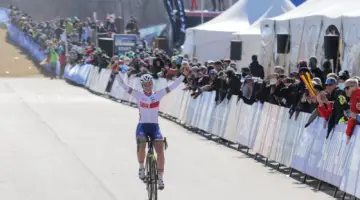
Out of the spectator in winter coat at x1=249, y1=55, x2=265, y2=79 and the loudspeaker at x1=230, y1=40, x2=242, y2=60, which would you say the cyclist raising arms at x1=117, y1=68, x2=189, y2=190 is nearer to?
the spectator in winter coat at x1=249, y1=55, x2=265, y2=79

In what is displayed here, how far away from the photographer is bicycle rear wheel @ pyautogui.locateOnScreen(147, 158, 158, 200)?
1226 cm

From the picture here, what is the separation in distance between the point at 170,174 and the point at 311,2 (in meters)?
14.8

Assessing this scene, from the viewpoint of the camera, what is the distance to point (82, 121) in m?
25.9

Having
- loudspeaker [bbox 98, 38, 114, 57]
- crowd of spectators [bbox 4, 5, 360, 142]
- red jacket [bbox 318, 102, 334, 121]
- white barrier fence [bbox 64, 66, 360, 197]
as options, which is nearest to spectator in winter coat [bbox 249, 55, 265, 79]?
crowd of spectators [bbox 4, 5, 360, 142]

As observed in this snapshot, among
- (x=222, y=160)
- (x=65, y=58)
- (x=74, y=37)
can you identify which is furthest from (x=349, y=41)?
(x=74, y=37)

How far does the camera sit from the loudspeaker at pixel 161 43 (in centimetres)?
4947

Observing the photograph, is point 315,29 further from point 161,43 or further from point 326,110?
point 161,43

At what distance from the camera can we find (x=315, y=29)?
26.1 metres

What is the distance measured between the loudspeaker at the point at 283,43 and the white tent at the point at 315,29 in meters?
0.20

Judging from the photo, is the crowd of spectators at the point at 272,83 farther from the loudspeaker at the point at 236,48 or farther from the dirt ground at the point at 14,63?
the dirt ground at the point at 14,63

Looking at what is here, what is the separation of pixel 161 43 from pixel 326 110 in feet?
118

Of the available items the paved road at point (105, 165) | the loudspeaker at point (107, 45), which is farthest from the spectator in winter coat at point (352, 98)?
the loudspeaker at point (107, 45)

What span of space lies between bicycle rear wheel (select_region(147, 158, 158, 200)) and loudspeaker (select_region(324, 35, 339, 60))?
1243 cm

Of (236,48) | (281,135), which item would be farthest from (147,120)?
(236,48)
